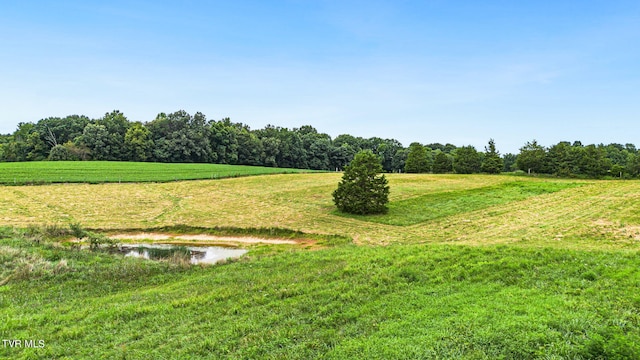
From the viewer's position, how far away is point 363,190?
1127 inches

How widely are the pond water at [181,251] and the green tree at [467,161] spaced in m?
58.8

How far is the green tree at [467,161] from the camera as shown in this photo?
221 ft

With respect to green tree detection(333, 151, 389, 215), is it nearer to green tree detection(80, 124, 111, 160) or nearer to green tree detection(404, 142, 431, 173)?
green tree detection(404, 142, 431, 173)

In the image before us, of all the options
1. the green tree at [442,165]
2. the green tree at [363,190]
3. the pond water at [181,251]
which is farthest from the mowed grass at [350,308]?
the green tree at [442,165]

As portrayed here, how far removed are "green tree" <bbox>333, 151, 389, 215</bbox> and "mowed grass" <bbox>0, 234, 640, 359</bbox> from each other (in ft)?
48.5

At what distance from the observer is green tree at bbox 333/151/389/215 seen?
93.2 feet

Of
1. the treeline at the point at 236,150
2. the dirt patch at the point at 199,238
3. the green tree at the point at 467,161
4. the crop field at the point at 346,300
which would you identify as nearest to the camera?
the crop field at the point at 346,300

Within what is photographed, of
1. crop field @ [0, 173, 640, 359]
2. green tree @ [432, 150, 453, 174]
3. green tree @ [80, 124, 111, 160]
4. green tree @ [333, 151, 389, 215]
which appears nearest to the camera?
crop field @ [0, 173, 640, 359]

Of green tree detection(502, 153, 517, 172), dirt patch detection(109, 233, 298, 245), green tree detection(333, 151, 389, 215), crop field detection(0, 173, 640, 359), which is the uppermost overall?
green tree detection(502, 153, 517, 172)

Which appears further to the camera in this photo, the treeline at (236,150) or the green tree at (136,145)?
the green tree at (136,145)

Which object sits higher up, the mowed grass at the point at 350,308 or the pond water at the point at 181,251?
the mowed grass at the point at 350,308

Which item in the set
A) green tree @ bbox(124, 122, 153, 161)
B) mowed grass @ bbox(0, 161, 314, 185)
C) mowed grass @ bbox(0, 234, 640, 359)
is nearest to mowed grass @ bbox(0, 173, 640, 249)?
mowed grass @ bbox(0, 161, 314, 185)

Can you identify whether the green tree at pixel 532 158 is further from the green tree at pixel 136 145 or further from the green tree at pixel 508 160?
the green tree at pixel 136 145

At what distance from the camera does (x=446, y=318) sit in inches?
296
